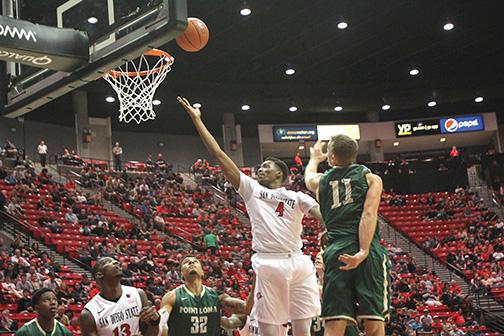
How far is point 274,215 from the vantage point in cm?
596

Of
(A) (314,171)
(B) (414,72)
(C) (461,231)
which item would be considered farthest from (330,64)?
(A) (314,171)

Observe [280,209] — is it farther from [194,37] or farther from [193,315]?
[194,37]

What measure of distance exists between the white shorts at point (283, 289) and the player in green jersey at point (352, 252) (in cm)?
80

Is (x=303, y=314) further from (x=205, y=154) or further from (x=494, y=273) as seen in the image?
(x=205, y=154)

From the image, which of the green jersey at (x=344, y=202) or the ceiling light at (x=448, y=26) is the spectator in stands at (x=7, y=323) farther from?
the ceiling light at (x=448, y=26)

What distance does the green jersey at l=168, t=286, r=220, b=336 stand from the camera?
20.4 feet

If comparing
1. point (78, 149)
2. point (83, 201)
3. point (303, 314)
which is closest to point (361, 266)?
point (303, 314)

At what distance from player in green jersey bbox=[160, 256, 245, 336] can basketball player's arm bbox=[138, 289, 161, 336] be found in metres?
0.35

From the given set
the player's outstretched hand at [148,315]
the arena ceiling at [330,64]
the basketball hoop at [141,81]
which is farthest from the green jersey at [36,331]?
the arena ceiling at [330,64]

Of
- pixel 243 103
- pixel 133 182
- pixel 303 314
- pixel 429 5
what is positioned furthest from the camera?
pixel 243 103

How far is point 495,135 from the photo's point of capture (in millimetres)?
36062

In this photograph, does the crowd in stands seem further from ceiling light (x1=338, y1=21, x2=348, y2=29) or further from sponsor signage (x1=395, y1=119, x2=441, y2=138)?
ceiling light (x1=338, y1=21, x2=348, y2=29)

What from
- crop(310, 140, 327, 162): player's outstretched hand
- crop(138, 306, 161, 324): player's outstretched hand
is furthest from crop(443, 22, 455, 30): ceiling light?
crop(138, 306, 161, 324): player's outstretched hand

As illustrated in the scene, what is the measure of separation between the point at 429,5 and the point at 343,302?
70.8 ft
